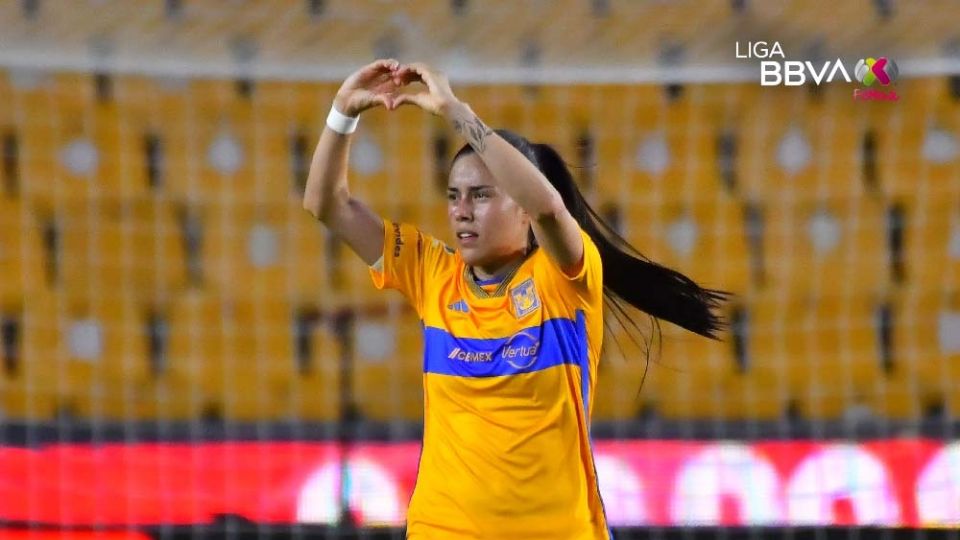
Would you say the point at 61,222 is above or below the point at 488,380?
above

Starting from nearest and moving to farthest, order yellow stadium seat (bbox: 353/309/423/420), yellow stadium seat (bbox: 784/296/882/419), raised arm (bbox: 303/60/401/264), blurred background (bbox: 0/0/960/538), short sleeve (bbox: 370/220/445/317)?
raised arm (bbox: 303/60/401/264) < short sleeve (bbox: 370/220/445/317) < blurred background (bbox: 0/0/960/538) < yellow stadium seat (bbox: 353/309/423/420) < yellow stadium seat (bbox: 784/296/882/419)

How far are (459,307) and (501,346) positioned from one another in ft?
0.56

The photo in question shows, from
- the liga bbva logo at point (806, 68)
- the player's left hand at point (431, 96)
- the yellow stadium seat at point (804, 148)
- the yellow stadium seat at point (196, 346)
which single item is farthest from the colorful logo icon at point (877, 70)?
the player's left hand at point (431, 96)

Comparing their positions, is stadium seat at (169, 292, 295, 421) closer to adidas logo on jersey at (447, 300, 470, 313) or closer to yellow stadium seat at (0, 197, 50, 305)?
yellow stadium seat at (0, 197, 50, 305)

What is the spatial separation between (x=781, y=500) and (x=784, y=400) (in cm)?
100

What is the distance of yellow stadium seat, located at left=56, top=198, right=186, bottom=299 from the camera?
22.1ft

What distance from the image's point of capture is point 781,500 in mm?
5656

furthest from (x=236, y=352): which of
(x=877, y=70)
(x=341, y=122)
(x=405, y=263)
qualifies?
(x=341, y=122)

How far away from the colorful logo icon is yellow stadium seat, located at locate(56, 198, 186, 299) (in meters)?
3.41

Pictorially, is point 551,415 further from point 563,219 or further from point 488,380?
point 563,219

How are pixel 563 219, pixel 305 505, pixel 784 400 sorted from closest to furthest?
pixel 563 219, pixel 305 505, pixel 784 400

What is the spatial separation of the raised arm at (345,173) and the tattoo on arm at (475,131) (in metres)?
0.18

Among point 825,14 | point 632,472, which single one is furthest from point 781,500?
point 825,14

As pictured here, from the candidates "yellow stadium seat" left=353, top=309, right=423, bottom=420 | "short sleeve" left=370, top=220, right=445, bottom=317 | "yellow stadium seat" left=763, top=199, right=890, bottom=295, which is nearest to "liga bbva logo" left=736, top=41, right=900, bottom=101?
"yellow stadium seat" left=763, top=199, right=890, bottom=295
